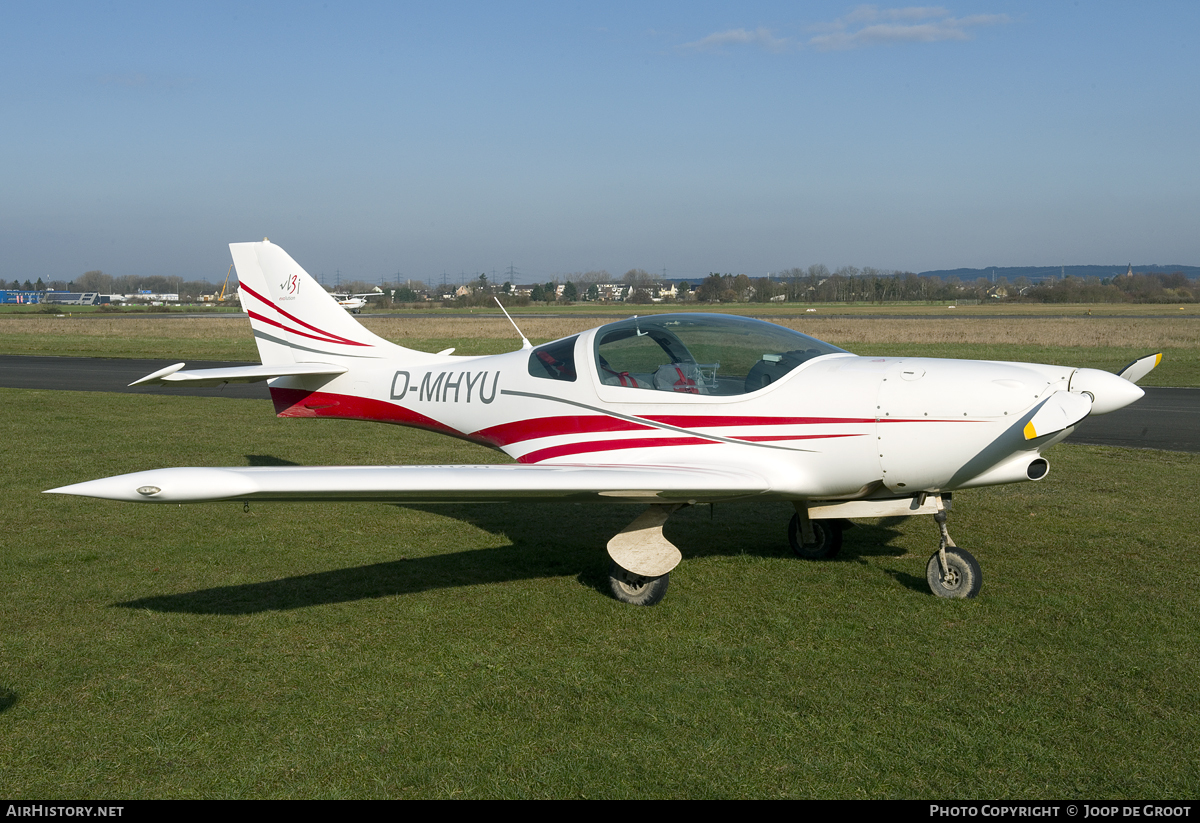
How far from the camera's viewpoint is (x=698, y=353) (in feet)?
20.6

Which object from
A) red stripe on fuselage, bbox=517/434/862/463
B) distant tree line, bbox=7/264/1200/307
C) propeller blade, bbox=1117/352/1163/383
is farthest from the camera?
distant tree line, bbox=7/264/1200/307

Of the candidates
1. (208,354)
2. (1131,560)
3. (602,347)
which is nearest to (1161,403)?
(1131,560)

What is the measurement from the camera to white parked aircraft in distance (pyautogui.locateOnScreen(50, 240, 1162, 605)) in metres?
5.12

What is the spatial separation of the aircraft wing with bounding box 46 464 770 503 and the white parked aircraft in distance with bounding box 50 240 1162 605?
0.5 inches

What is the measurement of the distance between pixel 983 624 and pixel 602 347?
3.07 metres

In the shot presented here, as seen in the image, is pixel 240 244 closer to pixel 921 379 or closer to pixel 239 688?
pixel 239 688

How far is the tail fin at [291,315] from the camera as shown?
28.4ft

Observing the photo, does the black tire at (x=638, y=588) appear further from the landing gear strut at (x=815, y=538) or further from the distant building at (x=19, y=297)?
the distant building at (x=19, y=297)

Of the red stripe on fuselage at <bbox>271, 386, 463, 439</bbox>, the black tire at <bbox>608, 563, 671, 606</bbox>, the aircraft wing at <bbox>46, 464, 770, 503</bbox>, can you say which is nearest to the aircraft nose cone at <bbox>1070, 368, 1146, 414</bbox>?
the aircraft wing at <bbox>46, 464, 770, 503</bbox>

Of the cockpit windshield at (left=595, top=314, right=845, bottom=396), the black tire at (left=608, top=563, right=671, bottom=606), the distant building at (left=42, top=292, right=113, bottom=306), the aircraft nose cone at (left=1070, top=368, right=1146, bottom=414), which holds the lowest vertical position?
the black tire at (left=608, top=563, right=671, bottom=606)

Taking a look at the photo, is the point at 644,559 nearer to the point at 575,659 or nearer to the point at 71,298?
the point at 575,659

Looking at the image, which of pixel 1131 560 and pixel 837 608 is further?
pixel 1131 560

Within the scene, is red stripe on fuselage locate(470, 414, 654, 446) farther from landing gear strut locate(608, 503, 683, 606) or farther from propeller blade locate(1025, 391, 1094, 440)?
propeller blade locate(1025, 391, 1094, 440)
